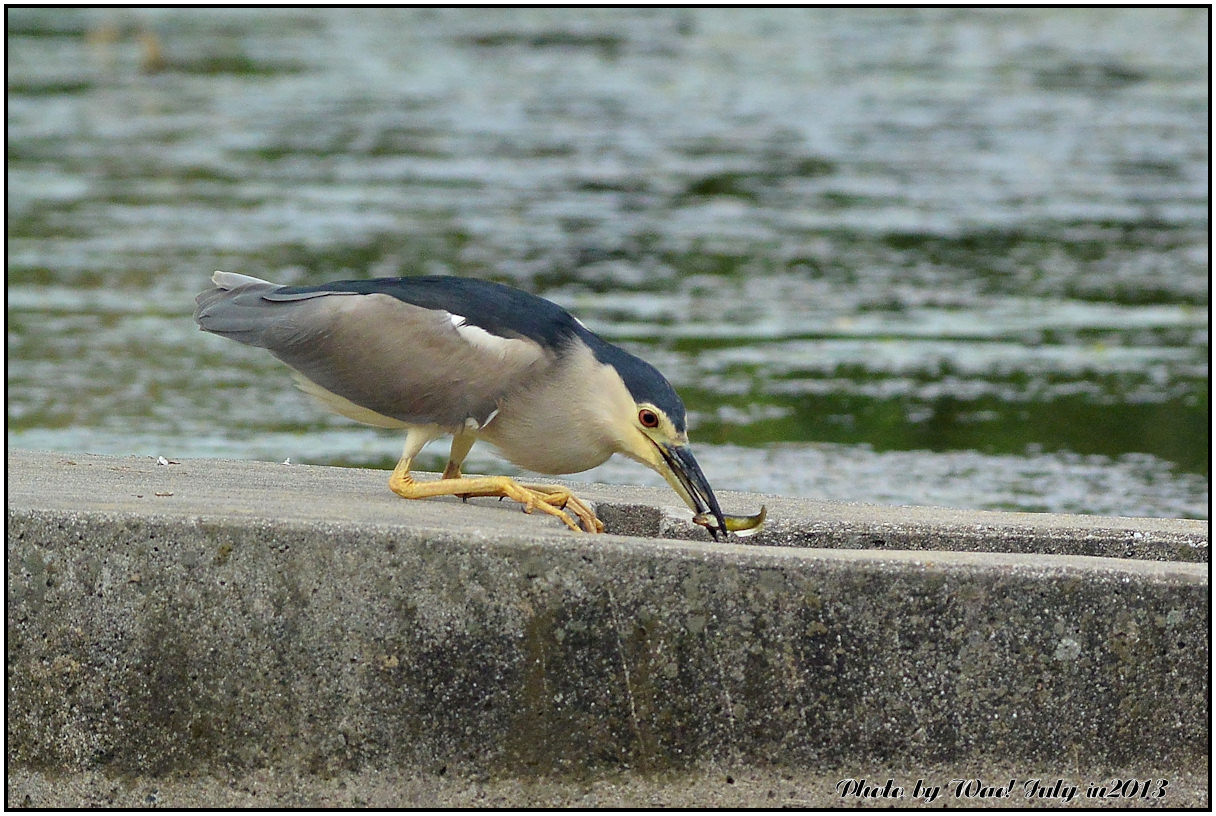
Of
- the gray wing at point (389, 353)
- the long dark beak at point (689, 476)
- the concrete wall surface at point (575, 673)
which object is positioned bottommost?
the concrete wall surface at point (575, 673)

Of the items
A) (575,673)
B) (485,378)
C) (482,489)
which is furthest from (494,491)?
(575,673)

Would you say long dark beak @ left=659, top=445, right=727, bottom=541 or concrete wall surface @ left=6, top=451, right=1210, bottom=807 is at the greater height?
long dark beak @ left=659, top=445, right=727, bottom=541

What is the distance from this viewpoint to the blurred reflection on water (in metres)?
10.2

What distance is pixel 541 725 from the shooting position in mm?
5105

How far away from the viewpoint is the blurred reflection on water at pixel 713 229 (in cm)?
1022

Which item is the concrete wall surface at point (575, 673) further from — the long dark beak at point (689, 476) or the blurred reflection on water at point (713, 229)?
the blurred reflection on water at point (713, 229)

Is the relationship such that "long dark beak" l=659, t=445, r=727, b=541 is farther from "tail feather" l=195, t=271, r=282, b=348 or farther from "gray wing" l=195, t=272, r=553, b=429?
"tail feather" l=195, t=271, r=282, b=348

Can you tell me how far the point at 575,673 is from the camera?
5.11 metres

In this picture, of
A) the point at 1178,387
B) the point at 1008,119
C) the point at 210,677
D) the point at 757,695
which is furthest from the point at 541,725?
the point at 1008,119

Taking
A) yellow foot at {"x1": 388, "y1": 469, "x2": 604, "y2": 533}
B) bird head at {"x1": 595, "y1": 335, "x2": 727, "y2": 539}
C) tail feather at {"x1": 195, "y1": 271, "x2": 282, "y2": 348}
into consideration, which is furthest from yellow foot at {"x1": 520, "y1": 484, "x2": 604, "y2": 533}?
tail feather at {"x1": 195, "y1": 271, "x2": 282, "y2": 348}

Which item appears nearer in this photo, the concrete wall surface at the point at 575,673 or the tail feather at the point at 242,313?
the concrete wall surface at the point at 575,673

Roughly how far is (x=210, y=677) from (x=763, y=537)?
6.04ft

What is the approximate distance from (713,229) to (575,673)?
10.9 m

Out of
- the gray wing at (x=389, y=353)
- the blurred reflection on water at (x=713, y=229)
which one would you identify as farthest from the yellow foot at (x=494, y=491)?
the blurred reflection on water at (x=713, y=229)
